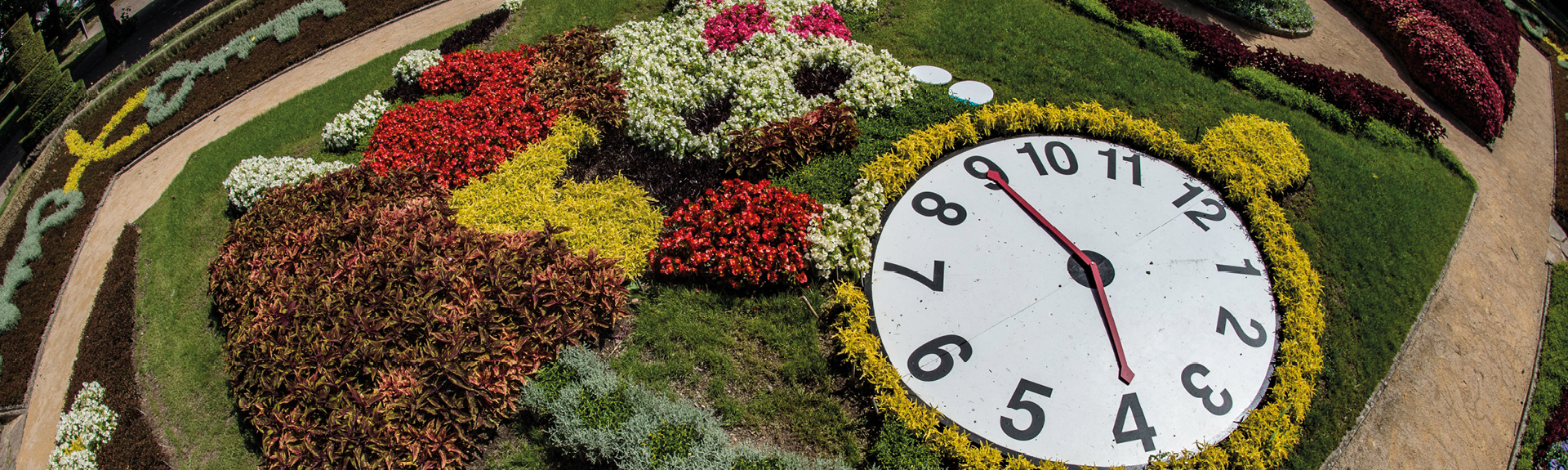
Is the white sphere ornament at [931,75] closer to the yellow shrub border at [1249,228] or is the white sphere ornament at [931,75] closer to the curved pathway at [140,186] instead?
the yellow shrub border at [1249,228]

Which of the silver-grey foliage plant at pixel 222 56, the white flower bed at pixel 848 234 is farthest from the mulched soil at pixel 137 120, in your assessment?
the white flower bed at pixel 848 234

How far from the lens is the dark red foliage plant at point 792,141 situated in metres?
8.58

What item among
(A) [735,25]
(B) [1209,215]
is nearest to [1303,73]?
(B) [1209,215]

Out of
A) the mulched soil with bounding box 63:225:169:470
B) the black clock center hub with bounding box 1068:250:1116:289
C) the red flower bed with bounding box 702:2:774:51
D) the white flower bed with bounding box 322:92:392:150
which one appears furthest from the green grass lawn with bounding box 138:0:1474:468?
the black clock center hub with bounding box 1068:250:1116:289

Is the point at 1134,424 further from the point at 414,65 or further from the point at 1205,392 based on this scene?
the point at 414,65

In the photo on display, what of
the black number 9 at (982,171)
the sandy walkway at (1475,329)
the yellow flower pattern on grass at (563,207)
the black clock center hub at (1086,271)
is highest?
the yellow flower pattern on grass at (563,207)

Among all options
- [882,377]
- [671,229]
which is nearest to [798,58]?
[671,229]

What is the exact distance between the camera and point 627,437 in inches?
250

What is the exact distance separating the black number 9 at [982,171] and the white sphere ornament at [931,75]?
167 centimetres

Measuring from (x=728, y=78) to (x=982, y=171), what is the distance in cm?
377

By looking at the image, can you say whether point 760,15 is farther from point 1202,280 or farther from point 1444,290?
point 1444,290

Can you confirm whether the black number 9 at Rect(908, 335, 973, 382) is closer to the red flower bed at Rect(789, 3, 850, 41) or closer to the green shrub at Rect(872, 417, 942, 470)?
the green shrub at Rect(872, 417, 942, 470)

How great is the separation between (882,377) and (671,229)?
3.03 meters

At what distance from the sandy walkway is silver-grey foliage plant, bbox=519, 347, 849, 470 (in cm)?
618
